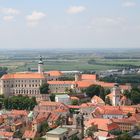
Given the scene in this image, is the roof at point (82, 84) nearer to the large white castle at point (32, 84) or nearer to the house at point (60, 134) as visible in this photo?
the large white castle at point (32, 84)

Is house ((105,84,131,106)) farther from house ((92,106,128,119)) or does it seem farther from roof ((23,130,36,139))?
roof ((23,130,36,139))

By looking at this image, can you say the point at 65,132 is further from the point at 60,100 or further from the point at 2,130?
the point at 60,100

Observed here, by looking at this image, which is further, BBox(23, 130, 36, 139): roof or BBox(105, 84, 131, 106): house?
BBox(105, 84, 131, 106): house

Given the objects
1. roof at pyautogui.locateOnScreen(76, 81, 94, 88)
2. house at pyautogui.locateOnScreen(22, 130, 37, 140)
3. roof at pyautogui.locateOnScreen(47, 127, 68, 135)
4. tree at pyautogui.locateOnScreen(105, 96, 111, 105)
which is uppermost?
roof at pyautogui.locateOnScreen(76, 81, 94, 88)

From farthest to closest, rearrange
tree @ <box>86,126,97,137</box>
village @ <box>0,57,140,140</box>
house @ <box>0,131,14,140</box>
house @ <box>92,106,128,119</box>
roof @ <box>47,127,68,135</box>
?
house @ <box>92,106,128,119</box> → village @ <box>0,57,140,140</box> → house @ <box>0,131,14,140</box> → tree @ <box>86,126,97,137</box> → roof @ <box>47,127,68,135</box>

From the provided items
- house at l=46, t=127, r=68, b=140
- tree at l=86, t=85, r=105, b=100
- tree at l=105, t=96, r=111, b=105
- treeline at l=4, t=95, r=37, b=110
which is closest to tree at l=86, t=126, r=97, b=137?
house at l=46, t=127, r=68, b=140

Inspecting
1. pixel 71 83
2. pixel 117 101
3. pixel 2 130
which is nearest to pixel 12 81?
pixel 71 83

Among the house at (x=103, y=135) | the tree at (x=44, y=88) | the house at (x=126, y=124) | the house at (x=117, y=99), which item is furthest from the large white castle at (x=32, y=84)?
the house at (x=103, y=135)

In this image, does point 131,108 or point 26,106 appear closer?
point 131,108

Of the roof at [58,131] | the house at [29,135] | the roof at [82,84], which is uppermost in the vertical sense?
the roof at [82,84]
